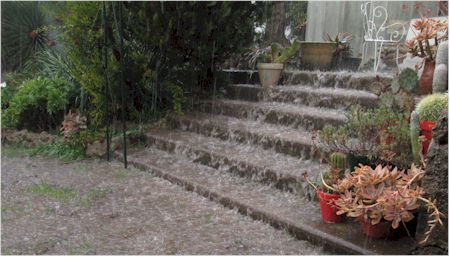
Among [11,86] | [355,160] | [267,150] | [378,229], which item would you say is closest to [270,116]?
[267,150]

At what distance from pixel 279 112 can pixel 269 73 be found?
3.44 feet

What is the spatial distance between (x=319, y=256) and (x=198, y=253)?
74 cm

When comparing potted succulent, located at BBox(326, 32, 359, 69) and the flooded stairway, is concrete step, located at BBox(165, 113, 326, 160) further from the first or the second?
potted succulent, located at BBox(326, 32, 359, 69)

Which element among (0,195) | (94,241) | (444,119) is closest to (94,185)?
A: (0,195)

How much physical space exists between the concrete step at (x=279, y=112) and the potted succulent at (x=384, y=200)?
1.60 meters

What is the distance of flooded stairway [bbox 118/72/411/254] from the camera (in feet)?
10.8

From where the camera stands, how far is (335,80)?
5.57 m

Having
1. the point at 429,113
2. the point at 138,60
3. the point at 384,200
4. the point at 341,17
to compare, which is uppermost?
the point at 341,17

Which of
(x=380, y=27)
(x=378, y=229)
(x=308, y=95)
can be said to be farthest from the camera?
(x=380, y=27)

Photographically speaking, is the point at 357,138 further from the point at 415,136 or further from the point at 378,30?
the point at 378,30

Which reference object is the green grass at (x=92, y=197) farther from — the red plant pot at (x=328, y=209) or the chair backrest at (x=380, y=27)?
the chair backrest at (x=380, y=27)

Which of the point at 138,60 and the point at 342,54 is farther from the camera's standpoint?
the point at 342,54

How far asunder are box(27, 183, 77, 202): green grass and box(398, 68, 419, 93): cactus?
9.47 feet

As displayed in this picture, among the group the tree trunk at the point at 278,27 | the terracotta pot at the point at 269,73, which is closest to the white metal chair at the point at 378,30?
the tree trunk at the point at 278,27
